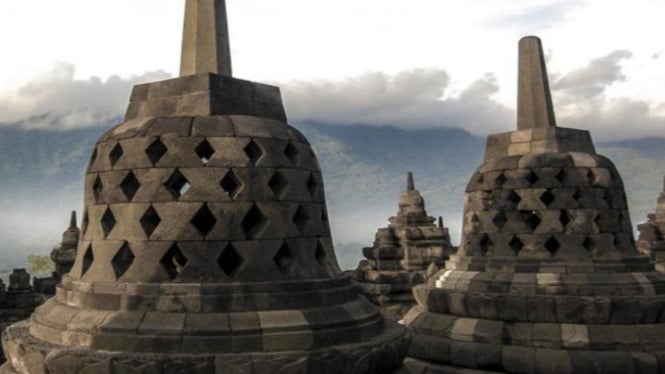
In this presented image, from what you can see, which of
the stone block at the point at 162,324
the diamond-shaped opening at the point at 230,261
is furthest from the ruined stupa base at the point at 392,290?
the stone block at the point at 162,324

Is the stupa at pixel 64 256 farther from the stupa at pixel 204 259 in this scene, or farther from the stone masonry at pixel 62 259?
the stupa at pixel 204 259

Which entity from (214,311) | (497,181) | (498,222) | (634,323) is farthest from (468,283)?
(214,311)

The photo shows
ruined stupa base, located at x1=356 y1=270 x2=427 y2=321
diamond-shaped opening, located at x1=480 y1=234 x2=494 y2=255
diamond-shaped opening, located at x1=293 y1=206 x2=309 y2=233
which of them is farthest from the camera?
ruined stupa base, located at x1=356 y1=270 x2=427 y2=321

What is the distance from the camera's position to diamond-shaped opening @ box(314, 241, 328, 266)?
18.0 feet

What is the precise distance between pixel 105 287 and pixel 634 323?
6.68 meters

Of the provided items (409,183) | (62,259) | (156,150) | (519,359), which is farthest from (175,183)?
(409,183)

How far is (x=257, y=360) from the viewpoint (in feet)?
14.6

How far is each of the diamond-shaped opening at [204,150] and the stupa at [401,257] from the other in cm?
1227

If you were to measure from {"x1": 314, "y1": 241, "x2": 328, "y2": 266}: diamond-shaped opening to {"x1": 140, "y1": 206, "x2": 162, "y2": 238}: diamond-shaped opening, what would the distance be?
1.37 metres

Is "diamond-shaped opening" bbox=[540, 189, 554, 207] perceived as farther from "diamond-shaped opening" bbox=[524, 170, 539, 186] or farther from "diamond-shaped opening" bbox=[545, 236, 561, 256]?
"diamond-shaped opening" bbox=[545, 236, 561, 256]

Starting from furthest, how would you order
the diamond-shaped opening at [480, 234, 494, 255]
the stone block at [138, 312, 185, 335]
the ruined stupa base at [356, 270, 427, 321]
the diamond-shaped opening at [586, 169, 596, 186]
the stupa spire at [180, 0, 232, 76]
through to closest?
the ruined stupa base at [356, 270, 427, 321] → the diamond-shaped opening at [480, 234, 494, 255] → the diamond-shaped opening at [586, 169, 596, 186] → the stupa spire at [180, 0, 232, 76] → the stone block at [138, 312, 185, 335]

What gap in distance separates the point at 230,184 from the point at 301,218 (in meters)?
0.68

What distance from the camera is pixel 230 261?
199 inches

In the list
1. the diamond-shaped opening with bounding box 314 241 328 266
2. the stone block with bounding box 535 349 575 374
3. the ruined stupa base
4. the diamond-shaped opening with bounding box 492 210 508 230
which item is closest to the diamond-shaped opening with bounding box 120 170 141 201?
the diamond-shaped opening with bounding box 314 241 328 266
